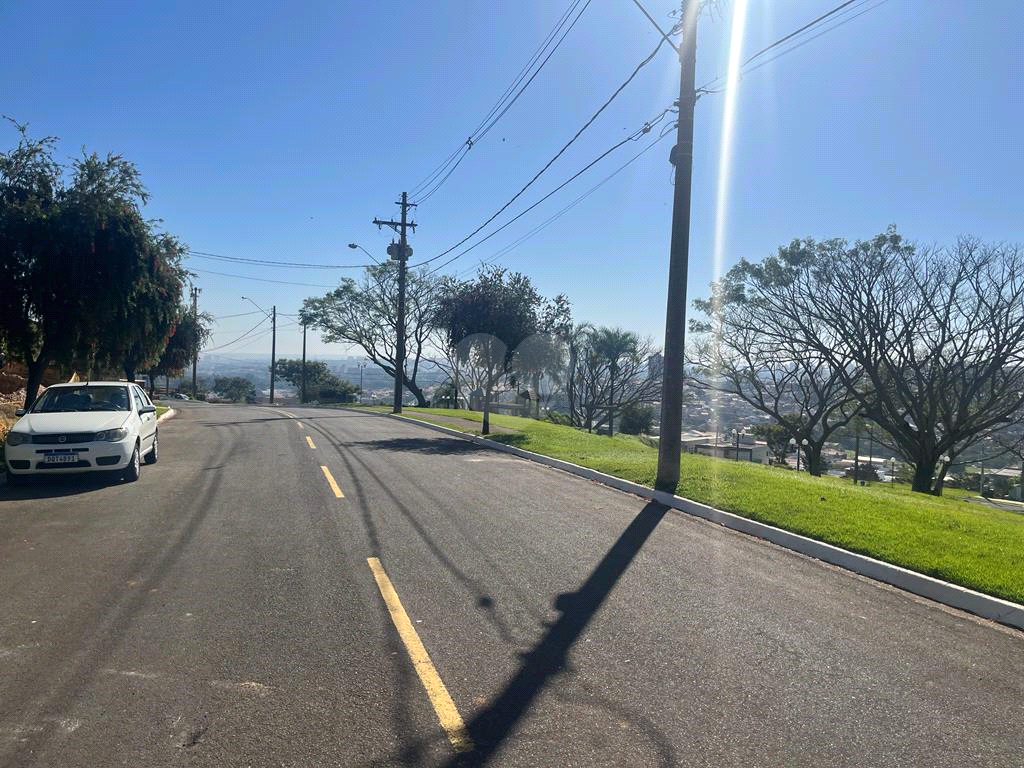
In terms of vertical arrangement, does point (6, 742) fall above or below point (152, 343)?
below

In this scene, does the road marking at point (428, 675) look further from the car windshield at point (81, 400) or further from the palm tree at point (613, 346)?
the palm tree at point (613, 346)

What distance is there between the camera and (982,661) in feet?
15.3

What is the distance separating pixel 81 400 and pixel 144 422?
0.99 metres

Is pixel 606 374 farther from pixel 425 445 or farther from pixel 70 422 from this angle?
pixel 70 422

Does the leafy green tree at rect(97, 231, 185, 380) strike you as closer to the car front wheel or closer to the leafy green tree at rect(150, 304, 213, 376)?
the car front wheel

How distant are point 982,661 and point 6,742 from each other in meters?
5.55

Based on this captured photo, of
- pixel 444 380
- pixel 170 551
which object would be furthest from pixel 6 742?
pixel 444 380

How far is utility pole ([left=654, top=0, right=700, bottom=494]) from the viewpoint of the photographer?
1159 cm

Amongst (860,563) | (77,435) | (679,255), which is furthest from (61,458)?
(860,563)

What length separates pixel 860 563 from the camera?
688cm

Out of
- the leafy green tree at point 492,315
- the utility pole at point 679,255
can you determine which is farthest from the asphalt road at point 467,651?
the leafy green tree at point 492,315

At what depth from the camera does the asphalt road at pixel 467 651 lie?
342cm

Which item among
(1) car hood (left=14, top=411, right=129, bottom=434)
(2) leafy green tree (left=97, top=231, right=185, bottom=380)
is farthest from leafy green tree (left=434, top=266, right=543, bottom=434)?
(1) car hood (left=14, top=411, right=129, bottom=434)

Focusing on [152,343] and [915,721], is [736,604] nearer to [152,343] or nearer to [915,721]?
[915,721]
